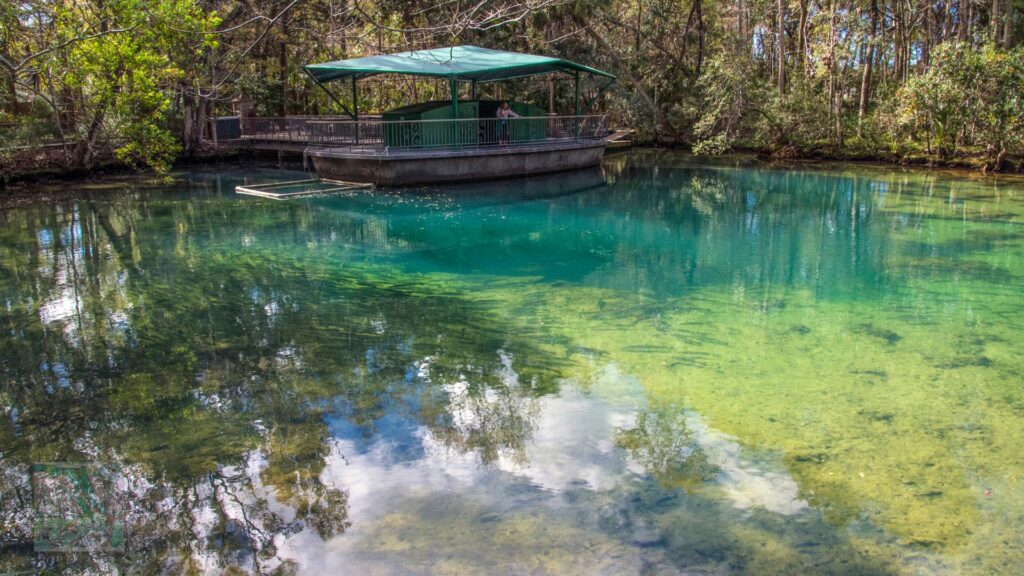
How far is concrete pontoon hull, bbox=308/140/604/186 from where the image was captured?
18.9 metres

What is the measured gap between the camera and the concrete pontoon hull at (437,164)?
744 inches

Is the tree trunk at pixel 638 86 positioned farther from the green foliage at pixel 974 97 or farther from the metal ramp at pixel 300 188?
the metal ramp at pixel 300 188

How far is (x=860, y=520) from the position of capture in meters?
4.34

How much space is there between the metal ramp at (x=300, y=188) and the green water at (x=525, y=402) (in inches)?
213

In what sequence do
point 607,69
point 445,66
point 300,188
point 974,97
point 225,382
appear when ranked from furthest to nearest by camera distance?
1. point 607,69
2. point 974,97
3. point 300,188
4. point 445,66
5. point 225,382

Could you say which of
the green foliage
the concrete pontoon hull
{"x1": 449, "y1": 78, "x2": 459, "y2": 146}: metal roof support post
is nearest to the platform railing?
{"x1": 449, "y1": 78, "x2": 459, "y2": 146}: metal roof support post

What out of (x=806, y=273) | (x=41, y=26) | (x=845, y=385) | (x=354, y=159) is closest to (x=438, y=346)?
(x=845, y=385)

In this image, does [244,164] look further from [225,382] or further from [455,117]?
[225,382]

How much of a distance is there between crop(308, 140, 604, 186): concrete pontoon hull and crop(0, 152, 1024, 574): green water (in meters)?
6.49

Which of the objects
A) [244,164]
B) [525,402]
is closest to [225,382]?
[525,402]

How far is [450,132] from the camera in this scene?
63.9 ft

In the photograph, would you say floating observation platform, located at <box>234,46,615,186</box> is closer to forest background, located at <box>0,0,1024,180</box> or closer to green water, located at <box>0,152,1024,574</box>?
forest background, located at <box>0,0,1024,180</box>

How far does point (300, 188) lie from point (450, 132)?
4.30m

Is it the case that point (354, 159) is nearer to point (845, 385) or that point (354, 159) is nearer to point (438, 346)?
point (438, 346)
